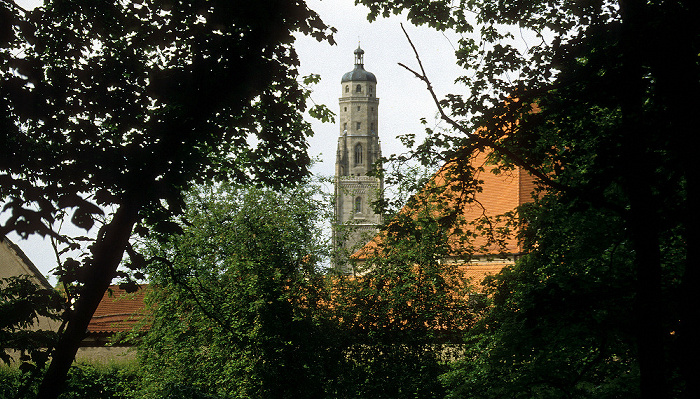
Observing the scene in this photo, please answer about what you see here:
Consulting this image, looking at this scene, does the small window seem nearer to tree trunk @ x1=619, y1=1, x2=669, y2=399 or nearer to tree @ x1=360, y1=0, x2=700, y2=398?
tree @ x1=360, y1=0, x2=700, y2=398

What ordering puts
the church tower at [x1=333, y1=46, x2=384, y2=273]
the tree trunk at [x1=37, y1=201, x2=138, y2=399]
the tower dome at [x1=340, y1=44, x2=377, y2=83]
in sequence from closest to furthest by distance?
the tree trunk at [x1=37, y1=201, x2=138, y2=399]
the church tower at [x1=333, y1=46, x2=384, y2=273]
the tower dome at [x1=340, y1=44, x2=377, y2=83]

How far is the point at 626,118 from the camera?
623cm

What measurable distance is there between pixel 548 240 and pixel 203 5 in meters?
7.61

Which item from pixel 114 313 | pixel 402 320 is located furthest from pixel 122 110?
pixel 114 313

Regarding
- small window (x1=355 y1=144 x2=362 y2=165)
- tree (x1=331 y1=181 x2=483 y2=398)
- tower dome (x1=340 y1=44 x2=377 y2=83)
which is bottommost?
tree (x1=331 y1=181 x2=483 y2=398)

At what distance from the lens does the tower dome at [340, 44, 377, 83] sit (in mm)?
99188

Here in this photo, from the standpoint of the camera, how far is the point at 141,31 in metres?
8.04

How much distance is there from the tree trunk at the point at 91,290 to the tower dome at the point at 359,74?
95443 mm

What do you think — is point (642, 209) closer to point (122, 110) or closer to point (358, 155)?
point (122, 110)

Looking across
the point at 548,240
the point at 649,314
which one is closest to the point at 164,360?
the point at 548,240

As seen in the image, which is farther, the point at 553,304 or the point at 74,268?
the point at 553,304

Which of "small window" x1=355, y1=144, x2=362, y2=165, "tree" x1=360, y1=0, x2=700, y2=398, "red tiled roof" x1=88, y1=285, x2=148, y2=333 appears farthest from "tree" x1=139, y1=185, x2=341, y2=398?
"small window" x1=355, y1=144, x2=362, y2=165

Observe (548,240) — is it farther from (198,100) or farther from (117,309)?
(117,309)

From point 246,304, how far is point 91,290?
1315 cm
